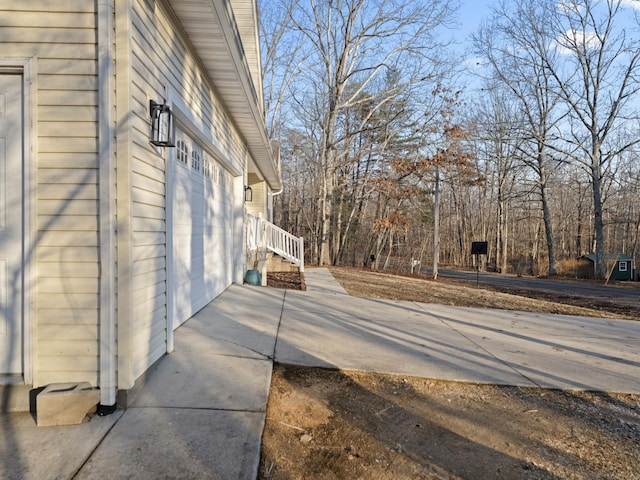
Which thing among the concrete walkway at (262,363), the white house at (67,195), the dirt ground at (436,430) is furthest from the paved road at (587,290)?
the white house at (67,195)

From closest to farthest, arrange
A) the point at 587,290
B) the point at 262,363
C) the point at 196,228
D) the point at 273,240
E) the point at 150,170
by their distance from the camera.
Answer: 1. the point at 150,170
2. the point at 262,363
3. the point at 196,228
4. the point at 273,240
5. the point at 587,290

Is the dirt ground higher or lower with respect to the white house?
lower

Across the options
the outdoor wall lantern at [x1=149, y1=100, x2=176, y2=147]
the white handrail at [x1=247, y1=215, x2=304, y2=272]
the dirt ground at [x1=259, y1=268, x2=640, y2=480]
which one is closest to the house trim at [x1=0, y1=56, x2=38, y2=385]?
the outdoor wall lantern at [x1=149, y1=100, x2=176, y2=147]

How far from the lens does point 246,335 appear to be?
4.61 metres

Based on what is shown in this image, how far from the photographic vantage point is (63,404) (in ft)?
8.10

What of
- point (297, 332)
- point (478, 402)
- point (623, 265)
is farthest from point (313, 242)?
point (478, 402)

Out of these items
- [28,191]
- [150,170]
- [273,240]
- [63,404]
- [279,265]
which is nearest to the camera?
[63,404]

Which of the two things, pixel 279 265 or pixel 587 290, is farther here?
pixel 587 290

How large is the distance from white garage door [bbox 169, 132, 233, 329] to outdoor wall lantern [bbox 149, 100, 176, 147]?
1.77 ft

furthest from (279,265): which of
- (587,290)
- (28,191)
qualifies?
(587,290)

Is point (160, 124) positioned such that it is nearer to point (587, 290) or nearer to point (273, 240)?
point (273, 240)

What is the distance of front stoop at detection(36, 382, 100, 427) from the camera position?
2447mm

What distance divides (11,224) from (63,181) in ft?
1.49

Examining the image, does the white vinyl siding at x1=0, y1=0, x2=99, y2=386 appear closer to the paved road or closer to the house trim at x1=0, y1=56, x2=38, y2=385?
the house trim at x1=0, y1=56, x2=38, y2=385
